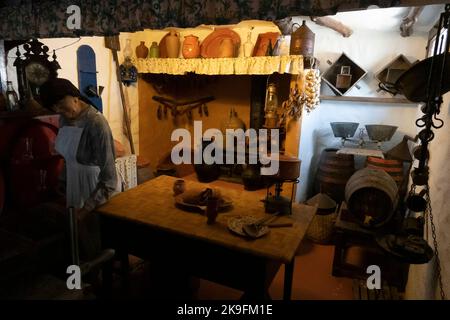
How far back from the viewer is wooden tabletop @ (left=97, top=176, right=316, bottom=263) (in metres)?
1.80

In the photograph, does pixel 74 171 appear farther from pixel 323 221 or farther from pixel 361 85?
pixel 361 85

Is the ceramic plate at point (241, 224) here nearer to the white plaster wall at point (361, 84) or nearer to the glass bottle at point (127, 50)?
the white plaster wall at point (361, 84)

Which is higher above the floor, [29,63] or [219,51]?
[219,51]

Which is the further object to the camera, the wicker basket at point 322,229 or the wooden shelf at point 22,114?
the wicker basket at point 322,229

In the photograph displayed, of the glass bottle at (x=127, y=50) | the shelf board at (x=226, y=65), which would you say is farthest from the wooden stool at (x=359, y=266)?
the glass bottle at (x=127, y=50)

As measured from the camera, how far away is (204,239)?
6.09ft

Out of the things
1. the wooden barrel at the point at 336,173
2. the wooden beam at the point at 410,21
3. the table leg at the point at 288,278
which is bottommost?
the table leg at the point at 288,278

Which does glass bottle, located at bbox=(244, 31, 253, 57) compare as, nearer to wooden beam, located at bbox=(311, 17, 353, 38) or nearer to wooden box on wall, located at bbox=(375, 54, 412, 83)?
wooden beam, located at bbox=(311, 17, 353, 38)

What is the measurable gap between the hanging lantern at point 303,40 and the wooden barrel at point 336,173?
1601mm

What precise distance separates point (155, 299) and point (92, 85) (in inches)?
110

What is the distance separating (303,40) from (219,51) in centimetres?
120

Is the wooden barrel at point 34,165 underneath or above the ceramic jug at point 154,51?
underneath

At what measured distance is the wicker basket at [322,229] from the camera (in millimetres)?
3951

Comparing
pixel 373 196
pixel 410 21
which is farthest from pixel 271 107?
pixel 410 21
